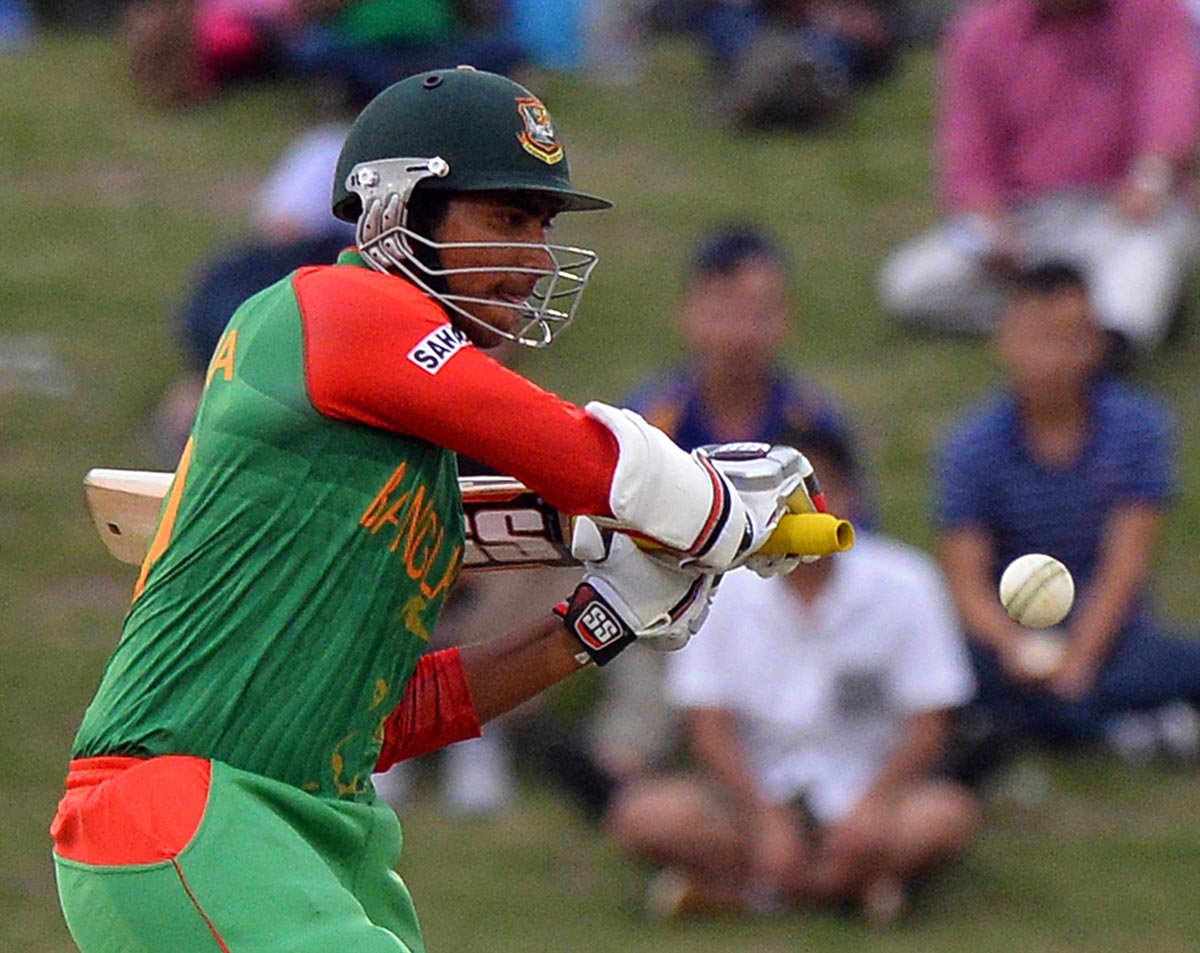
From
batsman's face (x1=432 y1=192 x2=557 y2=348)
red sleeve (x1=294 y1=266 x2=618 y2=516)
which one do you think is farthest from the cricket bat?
red sleeve (x1=294 y1=266 x2=618 y2=516)

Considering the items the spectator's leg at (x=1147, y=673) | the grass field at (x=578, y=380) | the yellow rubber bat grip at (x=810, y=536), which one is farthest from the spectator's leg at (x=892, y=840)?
the yellow rubber bat grip at (x=810, y=536)

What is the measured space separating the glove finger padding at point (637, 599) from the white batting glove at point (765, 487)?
0.12 m

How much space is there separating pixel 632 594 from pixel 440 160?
80 centimetres

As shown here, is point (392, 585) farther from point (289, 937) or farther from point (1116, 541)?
point (1116, 541)

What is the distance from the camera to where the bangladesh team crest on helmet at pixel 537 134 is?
12.4 feet

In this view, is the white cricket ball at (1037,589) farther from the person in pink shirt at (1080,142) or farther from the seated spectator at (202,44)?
the seated spectator at (202,44)

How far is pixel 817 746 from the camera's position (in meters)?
6.55

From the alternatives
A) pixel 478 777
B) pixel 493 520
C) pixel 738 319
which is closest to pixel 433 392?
pixel 493 520

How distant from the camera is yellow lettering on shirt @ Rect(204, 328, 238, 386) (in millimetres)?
3686

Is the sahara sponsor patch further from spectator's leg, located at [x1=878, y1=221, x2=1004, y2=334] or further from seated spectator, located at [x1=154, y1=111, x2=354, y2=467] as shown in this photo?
spectator's leg, located at [x1=878, y1=221, x2=1004, y2=334]

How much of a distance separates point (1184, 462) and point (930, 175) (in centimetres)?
244

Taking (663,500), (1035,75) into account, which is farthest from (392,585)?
(1035,75)

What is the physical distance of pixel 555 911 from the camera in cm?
646

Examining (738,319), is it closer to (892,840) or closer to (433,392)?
(892,840)
